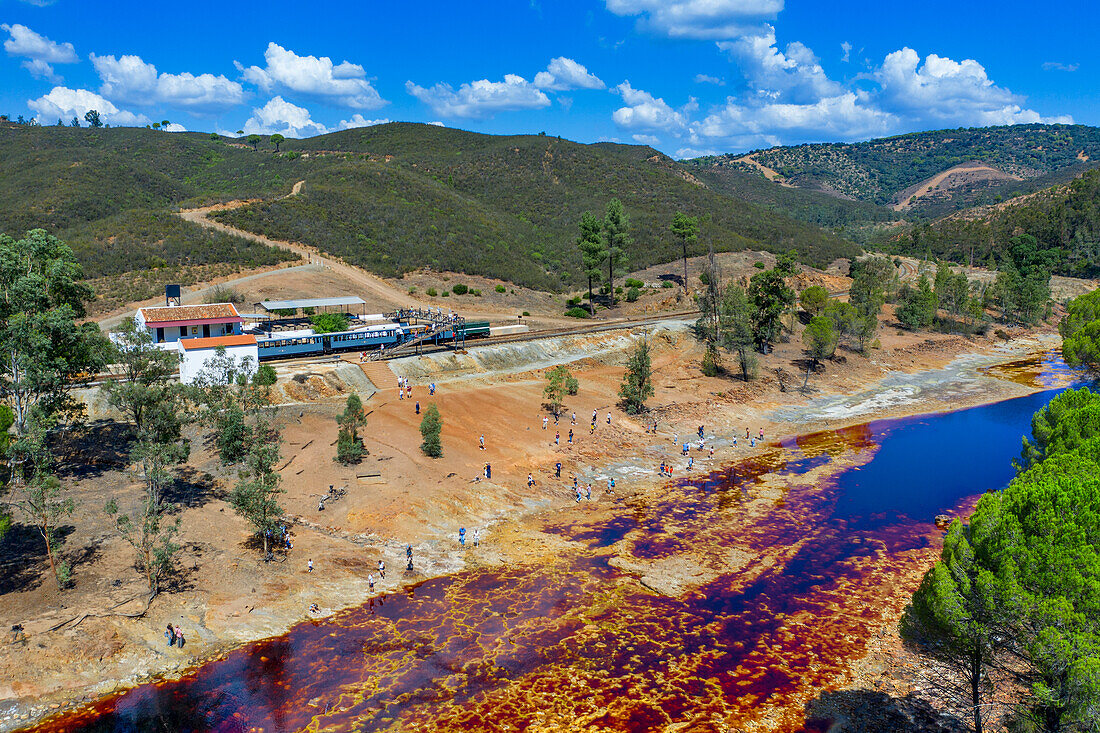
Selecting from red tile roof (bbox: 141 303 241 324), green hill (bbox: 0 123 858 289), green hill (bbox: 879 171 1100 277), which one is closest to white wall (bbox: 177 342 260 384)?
red tile roof (bbox: 141 303 241 324)

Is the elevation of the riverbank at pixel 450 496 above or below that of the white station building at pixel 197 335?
below

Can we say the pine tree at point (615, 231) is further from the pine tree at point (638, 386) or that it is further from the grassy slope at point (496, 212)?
the pine tree at point (638, 386)

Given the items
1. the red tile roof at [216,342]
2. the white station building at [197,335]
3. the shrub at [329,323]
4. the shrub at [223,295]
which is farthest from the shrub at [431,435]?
the shrub at [223,295]

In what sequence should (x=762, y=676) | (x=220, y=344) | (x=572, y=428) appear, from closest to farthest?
(x=762, y=676), (x=220, y=344), (x=572, y=428)

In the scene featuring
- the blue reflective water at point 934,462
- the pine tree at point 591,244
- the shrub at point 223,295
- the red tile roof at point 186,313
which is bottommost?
the blue reflective water at point 934,462

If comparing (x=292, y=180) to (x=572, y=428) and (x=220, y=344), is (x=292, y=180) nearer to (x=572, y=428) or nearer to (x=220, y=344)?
(x=220, y=344)

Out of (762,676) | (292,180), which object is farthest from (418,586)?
(292,180)

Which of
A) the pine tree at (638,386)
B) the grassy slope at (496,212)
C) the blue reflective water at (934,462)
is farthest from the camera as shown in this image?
the grassy slope at (496,212)

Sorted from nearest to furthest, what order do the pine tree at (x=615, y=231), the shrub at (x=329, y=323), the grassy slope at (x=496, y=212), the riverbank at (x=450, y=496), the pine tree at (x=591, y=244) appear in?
the riverbank at (x=450, y=496)
the shrub at (x=329, y=323)
the pine tree at (x=591, y=244)
the pine tree at (x=615, y=231)
the grassy slope at (x=496, y=212)
